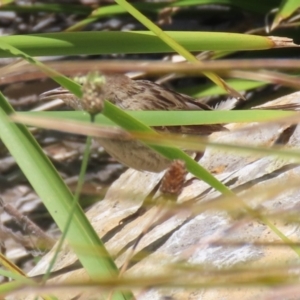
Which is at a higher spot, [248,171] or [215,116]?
[215,116]

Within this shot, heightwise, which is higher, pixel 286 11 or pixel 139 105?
pixel 286 11

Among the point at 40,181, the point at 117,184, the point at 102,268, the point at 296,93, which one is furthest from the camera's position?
the point at 117,184

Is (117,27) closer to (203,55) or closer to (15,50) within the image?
(203,55)

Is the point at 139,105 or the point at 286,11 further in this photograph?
the point at 139,105

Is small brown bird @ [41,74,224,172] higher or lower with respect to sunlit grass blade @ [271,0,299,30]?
lower

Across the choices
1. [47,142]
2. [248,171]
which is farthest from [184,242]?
[47,142]

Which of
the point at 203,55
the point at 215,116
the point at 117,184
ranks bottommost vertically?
the point at 117,184

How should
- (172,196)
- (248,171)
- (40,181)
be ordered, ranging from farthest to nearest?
(248,171) < (40,181) < (172,196)

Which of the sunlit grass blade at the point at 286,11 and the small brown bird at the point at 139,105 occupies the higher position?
the sunlit grass blade at the point at 286,11
